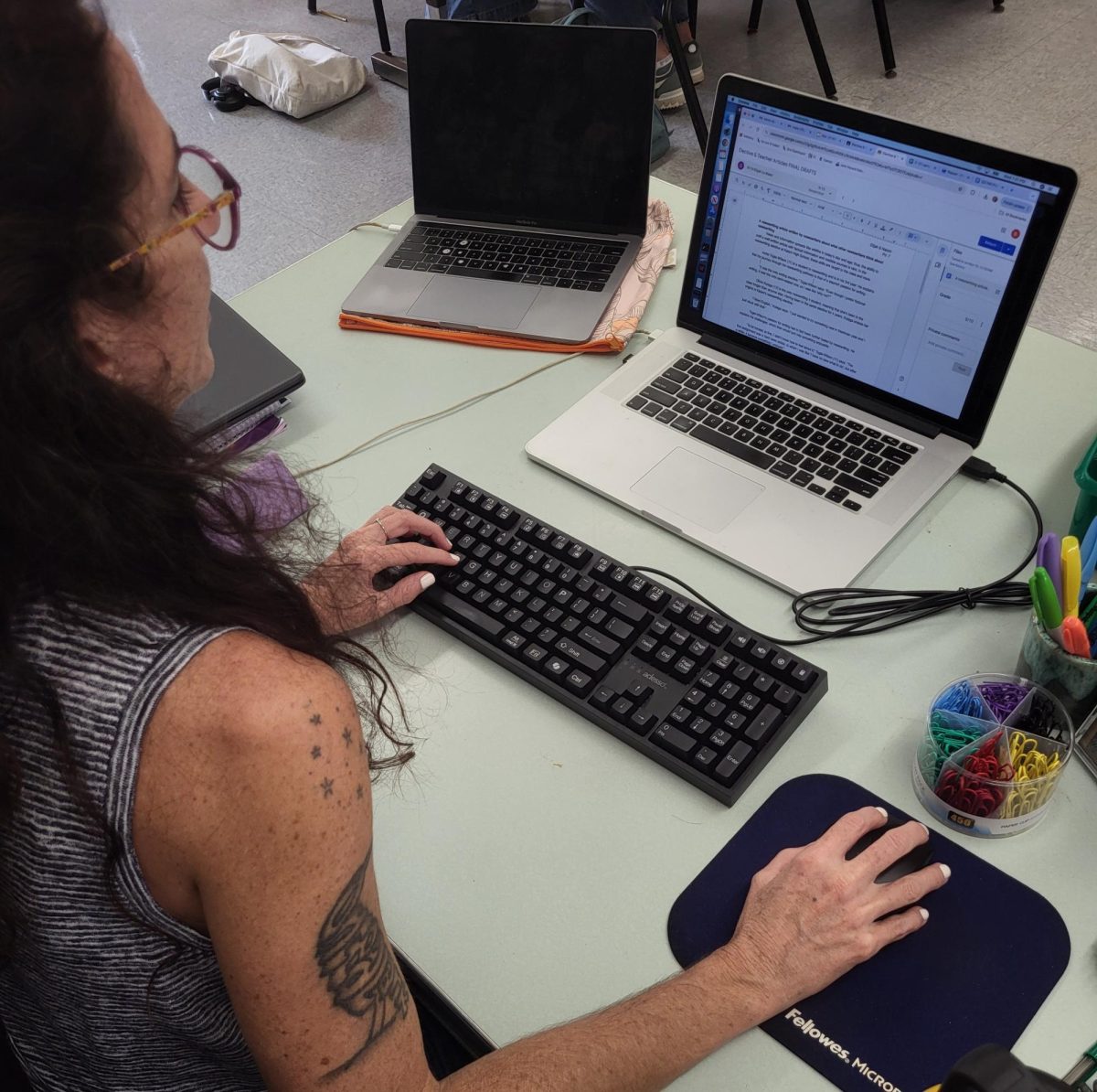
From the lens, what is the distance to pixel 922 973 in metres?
0.70

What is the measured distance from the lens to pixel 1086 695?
0.78 meters

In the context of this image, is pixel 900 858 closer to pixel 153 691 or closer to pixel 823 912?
pixel 823 912

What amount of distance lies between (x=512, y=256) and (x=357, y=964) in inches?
36.3

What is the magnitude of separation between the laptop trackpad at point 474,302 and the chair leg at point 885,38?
227 centimetres

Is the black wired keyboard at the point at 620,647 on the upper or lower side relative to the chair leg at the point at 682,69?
upper

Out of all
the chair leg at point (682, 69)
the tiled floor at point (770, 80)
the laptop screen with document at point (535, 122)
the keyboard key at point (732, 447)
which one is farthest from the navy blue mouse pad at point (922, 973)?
the chair leg at point (682, 69)

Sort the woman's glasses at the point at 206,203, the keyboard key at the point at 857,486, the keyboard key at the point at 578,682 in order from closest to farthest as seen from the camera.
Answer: the woman's glasses at the point at 206,203, the keyboard key at the point at 578,682, the keyboard key at the point at 857,486

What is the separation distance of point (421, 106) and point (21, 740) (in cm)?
98

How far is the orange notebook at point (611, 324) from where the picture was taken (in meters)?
1.19

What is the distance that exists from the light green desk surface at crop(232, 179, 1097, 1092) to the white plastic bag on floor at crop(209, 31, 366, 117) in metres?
2.28

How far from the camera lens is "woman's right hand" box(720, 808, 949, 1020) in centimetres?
69

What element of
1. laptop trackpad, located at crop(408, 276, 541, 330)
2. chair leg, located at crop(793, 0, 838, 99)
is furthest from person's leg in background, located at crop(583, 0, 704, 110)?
laptop trackpad, located at crop(408, 276, 541, 330)

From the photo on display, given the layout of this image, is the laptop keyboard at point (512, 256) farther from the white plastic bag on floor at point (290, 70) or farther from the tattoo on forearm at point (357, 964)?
the white plastic bag on floor at point (290, 70)

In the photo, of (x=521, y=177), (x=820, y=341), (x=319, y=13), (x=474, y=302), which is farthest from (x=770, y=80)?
(x=820, y=341)
